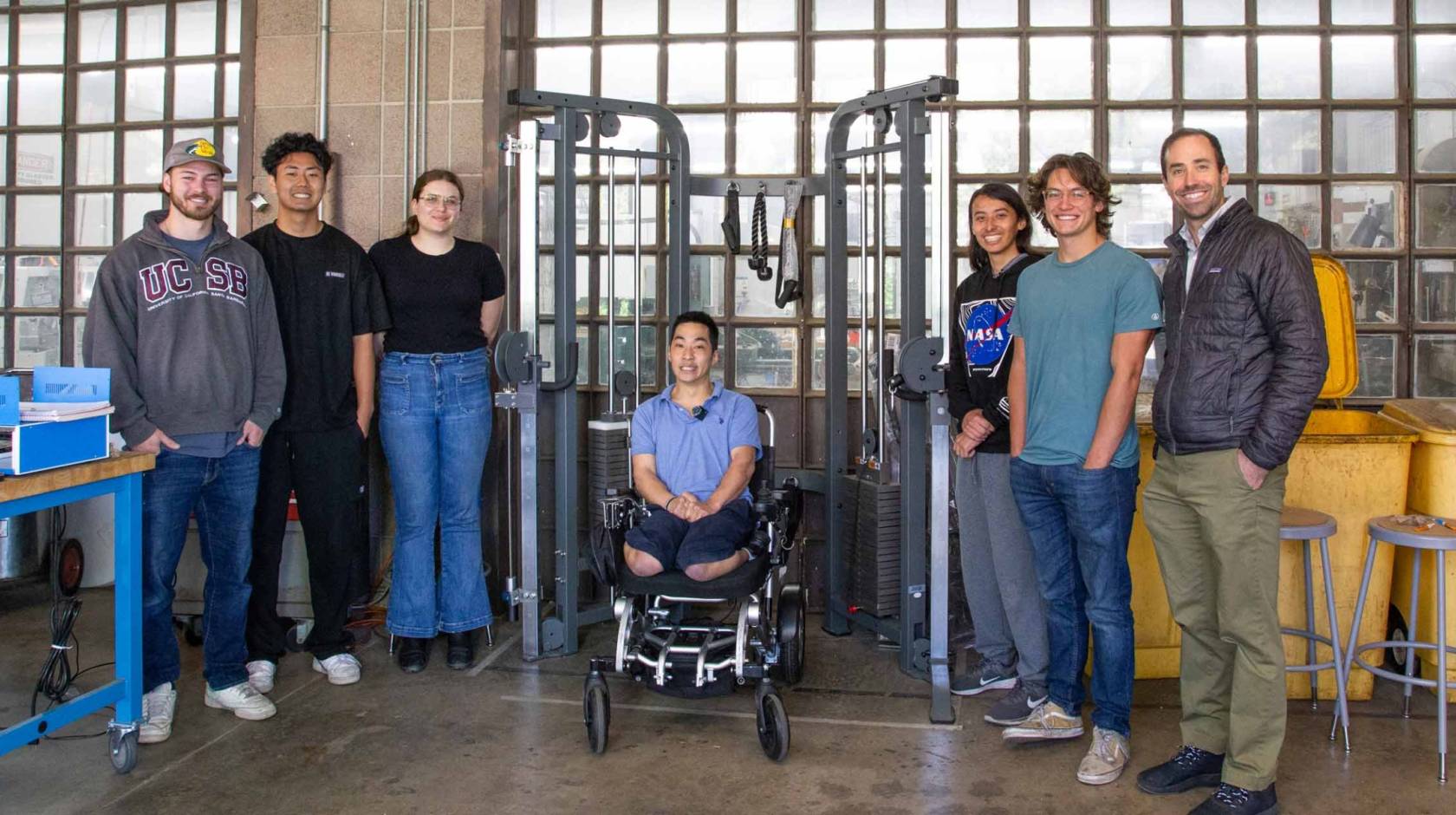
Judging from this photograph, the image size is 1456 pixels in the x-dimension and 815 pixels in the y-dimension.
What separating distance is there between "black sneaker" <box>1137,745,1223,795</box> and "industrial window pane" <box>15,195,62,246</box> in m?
5.04

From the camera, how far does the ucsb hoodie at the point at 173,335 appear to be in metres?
3.14

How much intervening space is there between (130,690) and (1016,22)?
3846 millimetres

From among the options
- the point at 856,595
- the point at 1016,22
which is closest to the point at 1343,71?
the point at 1016,22

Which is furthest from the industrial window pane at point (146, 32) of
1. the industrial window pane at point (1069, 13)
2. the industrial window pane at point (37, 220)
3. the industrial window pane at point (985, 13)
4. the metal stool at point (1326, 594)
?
the metal stool at point (1326, 594)

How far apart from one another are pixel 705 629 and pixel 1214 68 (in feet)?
9.78

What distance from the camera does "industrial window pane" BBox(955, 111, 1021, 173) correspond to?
448cm

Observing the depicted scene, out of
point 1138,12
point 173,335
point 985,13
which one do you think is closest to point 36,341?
point 173,335

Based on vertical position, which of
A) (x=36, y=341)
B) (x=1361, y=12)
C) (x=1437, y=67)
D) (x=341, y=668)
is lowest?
(x=341, y=668)

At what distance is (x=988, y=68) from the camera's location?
4.50m

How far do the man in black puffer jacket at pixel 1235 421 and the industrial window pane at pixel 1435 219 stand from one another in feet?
7.21

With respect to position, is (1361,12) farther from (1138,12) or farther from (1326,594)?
(1326,594)

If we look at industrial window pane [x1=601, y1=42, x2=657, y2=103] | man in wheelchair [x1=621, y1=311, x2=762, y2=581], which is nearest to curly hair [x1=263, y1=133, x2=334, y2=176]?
man in wheelchair [x1=621, y1=311, x2=762, y2=581]

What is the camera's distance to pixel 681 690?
322cm

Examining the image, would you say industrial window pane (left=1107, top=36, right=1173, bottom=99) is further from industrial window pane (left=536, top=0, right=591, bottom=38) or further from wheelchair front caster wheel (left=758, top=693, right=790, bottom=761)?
wheelchair front caster wheel (left=758, top=693, right=790, bottom=761)
